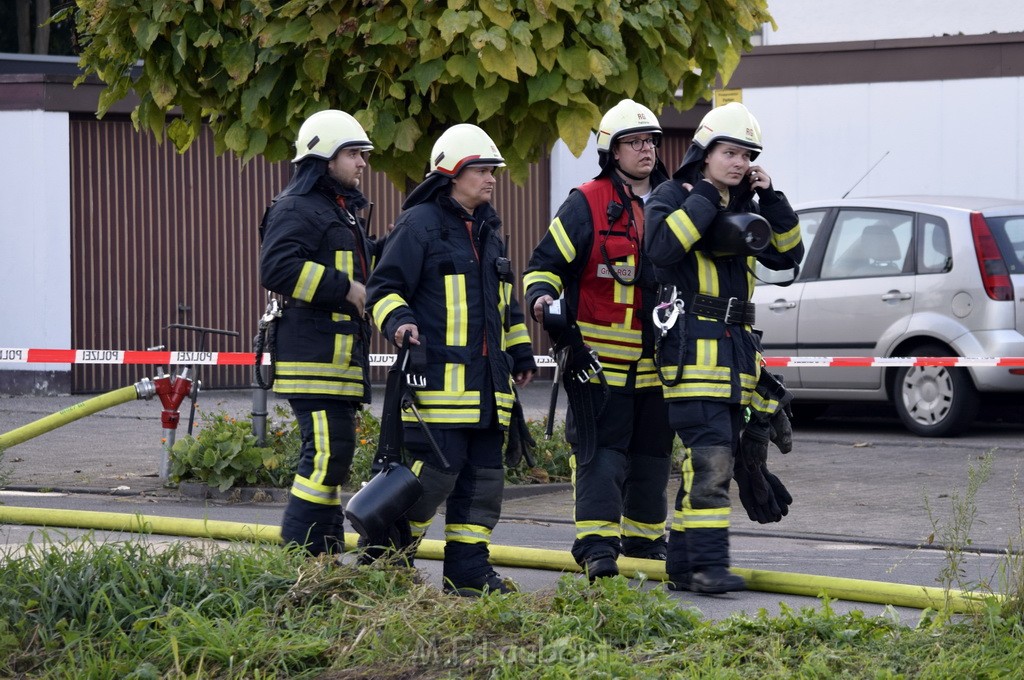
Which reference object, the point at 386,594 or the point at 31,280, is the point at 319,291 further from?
the point at 31,280

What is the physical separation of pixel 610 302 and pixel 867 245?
5701 millimetres

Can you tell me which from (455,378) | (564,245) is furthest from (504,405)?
(564,245)

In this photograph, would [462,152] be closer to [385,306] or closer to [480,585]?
[385,306]

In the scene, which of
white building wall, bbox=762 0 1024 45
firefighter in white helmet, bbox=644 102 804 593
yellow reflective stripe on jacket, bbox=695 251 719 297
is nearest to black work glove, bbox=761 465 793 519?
firefighter in white helmet, bbox=644 102 804 593

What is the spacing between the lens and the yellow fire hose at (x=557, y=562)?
547cm

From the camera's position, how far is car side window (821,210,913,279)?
11.4 metres

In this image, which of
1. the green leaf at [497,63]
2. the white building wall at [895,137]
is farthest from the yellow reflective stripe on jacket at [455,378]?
the white building wall at [895,137]

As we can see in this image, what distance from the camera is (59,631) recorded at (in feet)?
15.2

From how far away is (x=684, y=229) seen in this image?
6.00 m

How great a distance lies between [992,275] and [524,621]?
704 cm

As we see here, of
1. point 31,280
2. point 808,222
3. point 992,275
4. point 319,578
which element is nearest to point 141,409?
point 31,280

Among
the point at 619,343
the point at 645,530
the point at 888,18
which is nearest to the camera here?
the point at 619,343

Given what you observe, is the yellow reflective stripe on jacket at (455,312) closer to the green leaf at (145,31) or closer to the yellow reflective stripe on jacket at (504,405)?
the yellow reflective stripe on jacket at (504,405)

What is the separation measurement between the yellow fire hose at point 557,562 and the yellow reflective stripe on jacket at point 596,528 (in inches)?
6.9
